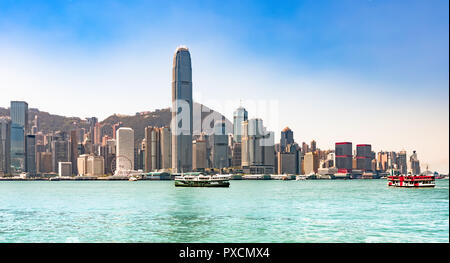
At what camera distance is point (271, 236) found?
88.3 ft

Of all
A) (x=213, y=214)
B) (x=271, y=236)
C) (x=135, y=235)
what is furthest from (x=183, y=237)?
(x=213, y=214)
